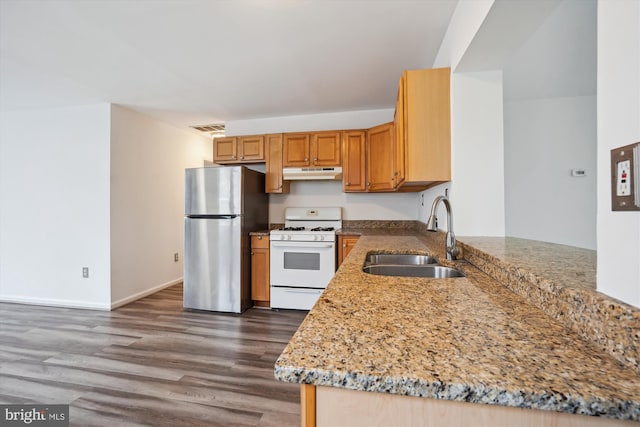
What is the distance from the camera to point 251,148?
366 cm

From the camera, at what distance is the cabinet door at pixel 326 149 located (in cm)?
344

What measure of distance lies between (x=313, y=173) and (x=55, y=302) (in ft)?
11.5

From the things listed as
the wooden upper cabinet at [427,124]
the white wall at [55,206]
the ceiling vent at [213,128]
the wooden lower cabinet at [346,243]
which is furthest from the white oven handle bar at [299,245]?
the ceiling vent at [213,128]

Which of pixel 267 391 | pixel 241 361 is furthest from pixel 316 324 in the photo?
pixel 241 361

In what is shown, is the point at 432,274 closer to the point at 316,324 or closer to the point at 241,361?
the point at 316,324

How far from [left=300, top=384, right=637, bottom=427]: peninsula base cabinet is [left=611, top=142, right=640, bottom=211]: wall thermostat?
0.36m

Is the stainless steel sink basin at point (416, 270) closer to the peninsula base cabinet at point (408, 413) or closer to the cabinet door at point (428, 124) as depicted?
the cabinet door at point (428, 124)

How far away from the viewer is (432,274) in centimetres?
142

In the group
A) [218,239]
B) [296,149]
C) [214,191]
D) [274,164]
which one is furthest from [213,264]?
[296,149]

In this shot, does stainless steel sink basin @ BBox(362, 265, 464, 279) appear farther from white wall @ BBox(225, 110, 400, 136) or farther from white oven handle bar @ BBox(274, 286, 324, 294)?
white wall @ BBox(225, 110, 400, 136)

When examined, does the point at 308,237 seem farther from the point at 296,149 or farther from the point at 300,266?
the point at 296,149

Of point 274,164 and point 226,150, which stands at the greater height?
point 226,150

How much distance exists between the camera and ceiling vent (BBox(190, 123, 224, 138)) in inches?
168
